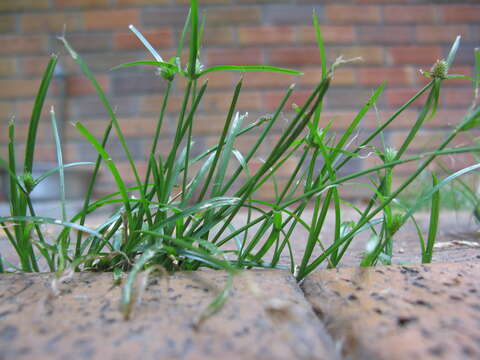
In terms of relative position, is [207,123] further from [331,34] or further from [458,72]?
[458,72]

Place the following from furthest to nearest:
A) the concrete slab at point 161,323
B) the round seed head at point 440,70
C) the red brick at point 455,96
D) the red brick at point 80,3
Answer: the red brick at point 455,96
the red brick at point 80,3
the round seed head at point 440,70
the concrete slab at point 161,323

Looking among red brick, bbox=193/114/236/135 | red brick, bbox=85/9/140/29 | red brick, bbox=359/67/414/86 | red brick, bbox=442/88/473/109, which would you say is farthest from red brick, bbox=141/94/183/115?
red brick, bbox=442/88/473/109

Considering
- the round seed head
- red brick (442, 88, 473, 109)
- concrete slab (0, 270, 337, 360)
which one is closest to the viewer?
concrete slab (0, 270, 337, 360)

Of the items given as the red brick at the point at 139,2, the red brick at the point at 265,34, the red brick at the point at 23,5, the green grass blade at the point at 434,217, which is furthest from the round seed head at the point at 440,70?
the red brick at the point at 23,5

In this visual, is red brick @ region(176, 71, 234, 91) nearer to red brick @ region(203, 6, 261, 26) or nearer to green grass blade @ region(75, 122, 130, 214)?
red brick @ region(203, 6, 261, 26)

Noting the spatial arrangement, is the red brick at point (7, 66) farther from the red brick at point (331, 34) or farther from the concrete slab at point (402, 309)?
the concrete slab at point (402, 309)
